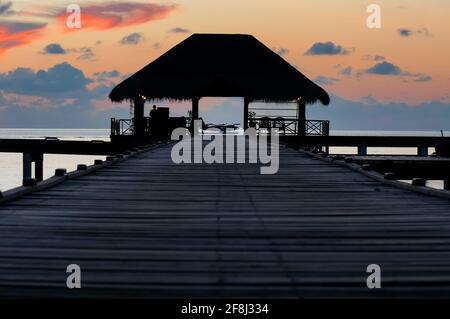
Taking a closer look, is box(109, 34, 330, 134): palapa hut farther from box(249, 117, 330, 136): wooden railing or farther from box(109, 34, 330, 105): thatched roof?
box(249, 117, 330, 136): wooden railing

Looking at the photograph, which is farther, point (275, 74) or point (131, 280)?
point (275, 74)

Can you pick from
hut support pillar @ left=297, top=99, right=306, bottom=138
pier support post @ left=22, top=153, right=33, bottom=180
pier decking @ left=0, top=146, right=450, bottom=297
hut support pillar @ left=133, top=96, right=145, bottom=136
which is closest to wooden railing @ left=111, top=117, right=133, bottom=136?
hut support pillar @ left=133, top=96, right=145, bottom=136

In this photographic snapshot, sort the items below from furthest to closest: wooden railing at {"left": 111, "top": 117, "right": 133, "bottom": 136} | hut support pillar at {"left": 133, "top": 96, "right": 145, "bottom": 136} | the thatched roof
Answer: hut support pillar at {"left": 133, "top": 96, "right": 145, "bottom": 136}
wooden railing at {"left": 111, "top": 117, "right": 133, "bottom": 136}
the thatched roof

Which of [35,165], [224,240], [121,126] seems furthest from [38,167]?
[224,240]

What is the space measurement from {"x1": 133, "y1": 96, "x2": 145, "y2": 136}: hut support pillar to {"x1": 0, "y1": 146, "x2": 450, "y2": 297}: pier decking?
61.3ft

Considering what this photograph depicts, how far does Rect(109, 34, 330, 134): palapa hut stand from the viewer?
26.3 meters

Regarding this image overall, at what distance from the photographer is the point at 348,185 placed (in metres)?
8.38

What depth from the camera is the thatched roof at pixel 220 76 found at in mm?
26281

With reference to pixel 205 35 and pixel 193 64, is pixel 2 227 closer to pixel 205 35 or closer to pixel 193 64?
pixel 193 64

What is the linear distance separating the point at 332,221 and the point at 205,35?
24434mm

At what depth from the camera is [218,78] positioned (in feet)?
85.0

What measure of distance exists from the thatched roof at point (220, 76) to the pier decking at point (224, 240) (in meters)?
18.2

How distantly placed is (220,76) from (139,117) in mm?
3411

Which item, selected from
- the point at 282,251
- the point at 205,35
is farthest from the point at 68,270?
the point at 205,35
